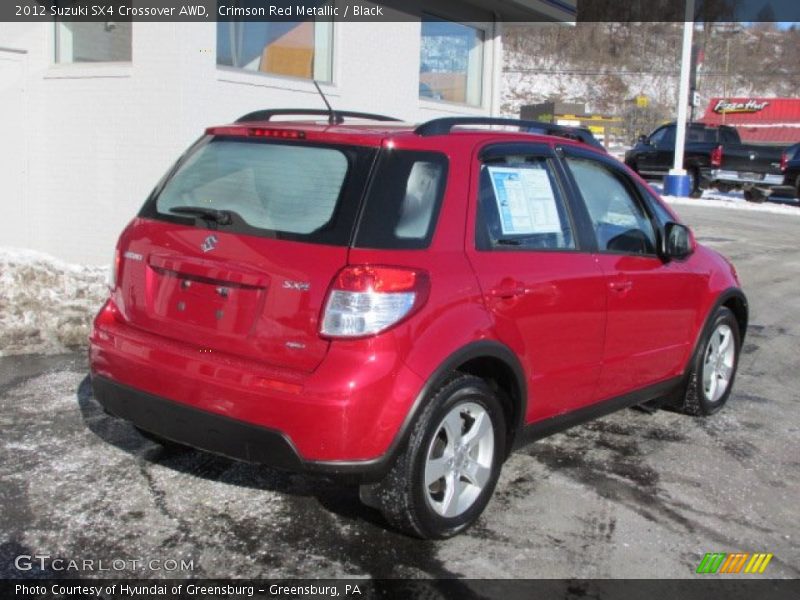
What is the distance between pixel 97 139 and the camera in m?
8.83

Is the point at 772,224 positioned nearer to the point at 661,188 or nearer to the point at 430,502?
the point at 661,188

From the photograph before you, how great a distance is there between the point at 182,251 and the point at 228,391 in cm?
66

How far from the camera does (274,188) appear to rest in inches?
151

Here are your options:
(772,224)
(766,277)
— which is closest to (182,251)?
(766,277)

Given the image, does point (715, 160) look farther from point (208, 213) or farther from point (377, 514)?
point (208, 213)

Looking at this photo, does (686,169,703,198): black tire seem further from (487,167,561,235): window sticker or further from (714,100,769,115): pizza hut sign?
(487,167,561,235): window sticker

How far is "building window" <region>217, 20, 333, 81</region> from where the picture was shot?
9102 millimetres

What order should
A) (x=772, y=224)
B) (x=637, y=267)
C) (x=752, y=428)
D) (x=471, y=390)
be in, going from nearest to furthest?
(x=471, y=390) → (x=637, y=267) → (x=752, y=428) → (x=772, y=224)

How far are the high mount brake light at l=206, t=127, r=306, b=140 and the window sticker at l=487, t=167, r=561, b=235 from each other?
2.83 ft

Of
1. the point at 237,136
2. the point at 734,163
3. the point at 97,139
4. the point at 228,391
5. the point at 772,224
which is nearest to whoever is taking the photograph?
the point at 228,391

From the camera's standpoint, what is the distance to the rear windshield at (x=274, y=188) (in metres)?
3.60

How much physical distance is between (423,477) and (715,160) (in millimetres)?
21776

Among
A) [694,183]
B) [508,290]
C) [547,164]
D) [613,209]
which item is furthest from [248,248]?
[694,183]

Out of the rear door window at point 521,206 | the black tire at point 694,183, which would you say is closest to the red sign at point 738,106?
the black tire at point 694,183
